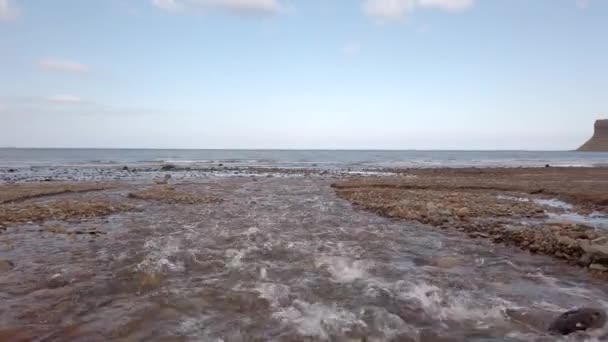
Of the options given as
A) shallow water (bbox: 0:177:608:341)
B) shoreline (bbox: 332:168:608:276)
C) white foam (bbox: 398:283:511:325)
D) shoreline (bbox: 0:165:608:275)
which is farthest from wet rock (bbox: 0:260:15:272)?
shoreline (bbox: 332:168:608:276)

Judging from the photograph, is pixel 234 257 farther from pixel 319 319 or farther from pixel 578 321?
pixel 578 321

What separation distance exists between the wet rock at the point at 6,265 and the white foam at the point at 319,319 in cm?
635

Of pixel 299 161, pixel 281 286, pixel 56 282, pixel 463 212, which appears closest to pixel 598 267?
pixel 463 212

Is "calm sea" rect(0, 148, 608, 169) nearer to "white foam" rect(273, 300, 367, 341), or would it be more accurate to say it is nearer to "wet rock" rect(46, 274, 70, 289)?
"wet rock" rect(46, 274, 70, 289)

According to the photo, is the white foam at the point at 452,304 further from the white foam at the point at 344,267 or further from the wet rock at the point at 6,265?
the wet rock at the point at 6,265

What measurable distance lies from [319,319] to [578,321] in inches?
151

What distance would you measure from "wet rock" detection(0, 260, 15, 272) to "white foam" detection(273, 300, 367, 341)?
635 centimetres

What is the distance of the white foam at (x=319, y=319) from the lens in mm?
5629

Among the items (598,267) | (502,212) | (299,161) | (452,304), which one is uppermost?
(299,161)

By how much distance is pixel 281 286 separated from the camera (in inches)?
295

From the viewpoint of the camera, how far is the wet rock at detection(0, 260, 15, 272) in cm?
840

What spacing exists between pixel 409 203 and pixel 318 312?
12248mm

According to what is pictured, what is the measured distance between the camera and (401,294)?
7176mm

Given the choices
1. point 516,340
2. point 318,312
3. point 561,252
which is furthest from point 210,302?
point 561,252
